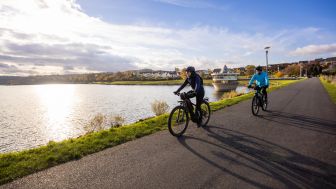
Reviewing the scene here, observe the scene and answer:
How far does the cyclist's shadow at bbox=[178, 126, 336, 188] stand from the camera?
4680 mm

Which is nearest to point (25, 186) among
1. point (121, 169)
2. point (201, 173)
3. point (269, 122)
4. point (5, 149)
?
point (121, 169)

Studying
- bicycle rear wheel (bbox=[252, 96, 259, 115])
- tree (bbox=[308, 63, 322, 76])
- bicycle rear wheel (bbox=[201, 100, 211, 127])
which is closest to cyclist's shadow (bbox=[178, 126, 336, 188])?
bicycle rear wheel (bbox=[201, 100, 211, 127])

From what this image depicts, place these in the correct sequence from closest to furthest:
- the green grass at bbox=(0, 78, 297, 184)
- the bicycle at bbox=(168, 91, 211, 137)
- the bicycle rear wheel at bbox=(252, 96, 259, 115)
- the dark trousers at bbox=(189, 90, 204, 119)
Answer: the green grass at bbox=(0, 78, 297, 184), the bicycle at bbox=(168, 91, 211, 137), the dark trousers at bbox=(189, 90, 204, 119), the bicycle rear wheel at bbox=(252, 96, 259, 115)

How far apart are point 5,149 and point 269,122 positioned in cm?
1440

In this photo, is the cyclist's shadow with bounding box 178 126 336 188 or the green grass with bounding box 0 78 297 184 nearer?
the cyclist's shadow with bounding box 178 126 336 188

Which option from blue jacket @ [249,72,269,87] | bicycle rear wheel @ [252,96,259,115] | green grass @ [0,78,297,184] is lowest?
green grass @ [0,78,297,184]

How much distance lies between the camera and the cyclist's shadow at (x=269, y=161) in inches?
184

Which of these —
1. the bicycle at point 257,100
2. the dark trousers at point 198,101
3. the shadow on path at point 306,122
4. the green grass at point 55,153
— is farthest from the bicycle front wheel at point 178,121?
the bicycle at point 257,100

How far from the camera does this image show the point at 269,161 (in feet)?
18.6

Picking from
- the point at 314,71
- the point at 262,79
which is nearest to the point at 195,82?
the point at 262,79

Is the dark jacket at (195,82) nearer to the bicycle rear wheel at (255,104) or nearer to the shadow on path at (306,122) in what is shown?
the shadow on path at (306,122)

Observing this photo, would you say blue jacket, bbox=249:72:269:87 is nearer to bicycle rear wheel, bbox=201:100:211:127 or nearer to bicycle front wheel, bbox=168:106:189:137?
bicycle rear wheel, bbox=201:100:211:127

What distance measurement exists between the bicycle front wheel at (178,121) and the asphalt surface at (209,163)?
241mm

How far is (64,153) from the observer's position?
254 inches
